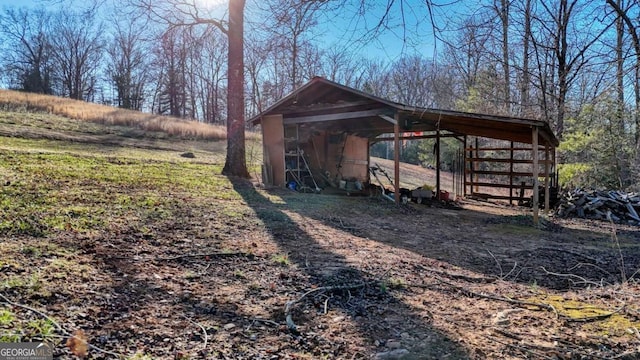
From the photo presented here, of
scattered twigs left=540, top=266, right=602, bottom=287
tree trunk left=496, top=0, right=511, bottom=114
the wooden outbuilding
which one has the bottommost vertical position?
scattered twigs left=540, top=266, right=602, bottom=287

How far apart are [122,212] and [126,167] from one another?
4.38m

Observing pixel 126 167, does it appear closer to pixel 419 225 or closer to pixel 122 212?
pixel 122 212

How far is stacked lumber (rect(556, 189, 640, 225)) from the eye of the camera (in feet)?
27.3

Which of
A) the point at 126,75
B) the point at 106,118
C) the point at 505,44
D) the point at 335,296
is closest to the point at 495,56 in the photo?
the point at 505,44

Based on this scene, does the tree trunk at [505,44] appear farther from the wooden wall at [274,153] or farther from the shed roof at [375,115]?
the wooden wall at [274,153]

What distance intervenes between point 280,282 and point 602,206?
9069mm

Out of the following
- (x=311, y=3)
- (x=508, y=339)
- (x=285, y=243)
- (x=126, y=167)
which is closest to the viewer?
(x=508, y=339)

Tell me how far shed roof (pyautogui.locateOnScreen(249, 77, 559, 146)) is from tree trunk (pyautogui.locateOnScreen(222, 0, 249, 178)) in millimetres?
1130

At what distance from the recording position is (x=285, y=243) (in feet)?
15.1

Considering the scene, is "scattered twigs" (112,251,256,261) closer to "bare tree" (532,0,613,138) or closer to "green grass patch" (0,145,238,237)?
"green grass patch" (0,145,238,237)

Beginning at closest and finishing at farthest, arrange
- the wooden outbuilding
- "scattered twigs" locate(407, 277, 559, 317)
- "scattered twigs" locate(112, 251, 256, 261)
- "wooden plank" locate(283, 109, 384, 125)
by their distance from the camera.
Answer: "scattered twigs" locate(407, 277, 559, 317) < "scattered twigs" locate(112, 251, 256, 261) < the wooden outbuilding < "wooden plank" locate(283, 109, 384, 125)

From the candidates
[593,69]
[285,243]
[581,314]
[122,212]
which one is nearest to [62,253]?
[122,212]

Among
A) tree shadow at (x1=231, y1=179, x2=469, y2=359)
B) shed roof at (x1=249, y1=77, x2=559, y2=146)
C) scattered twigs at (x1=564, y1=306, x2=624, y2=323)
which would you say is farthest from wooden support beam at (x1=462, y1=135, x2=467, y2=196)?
scattered twigs at (x1=564, y1=306, x2=624, y2=323)

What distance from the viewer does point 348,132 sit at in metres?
12.6
